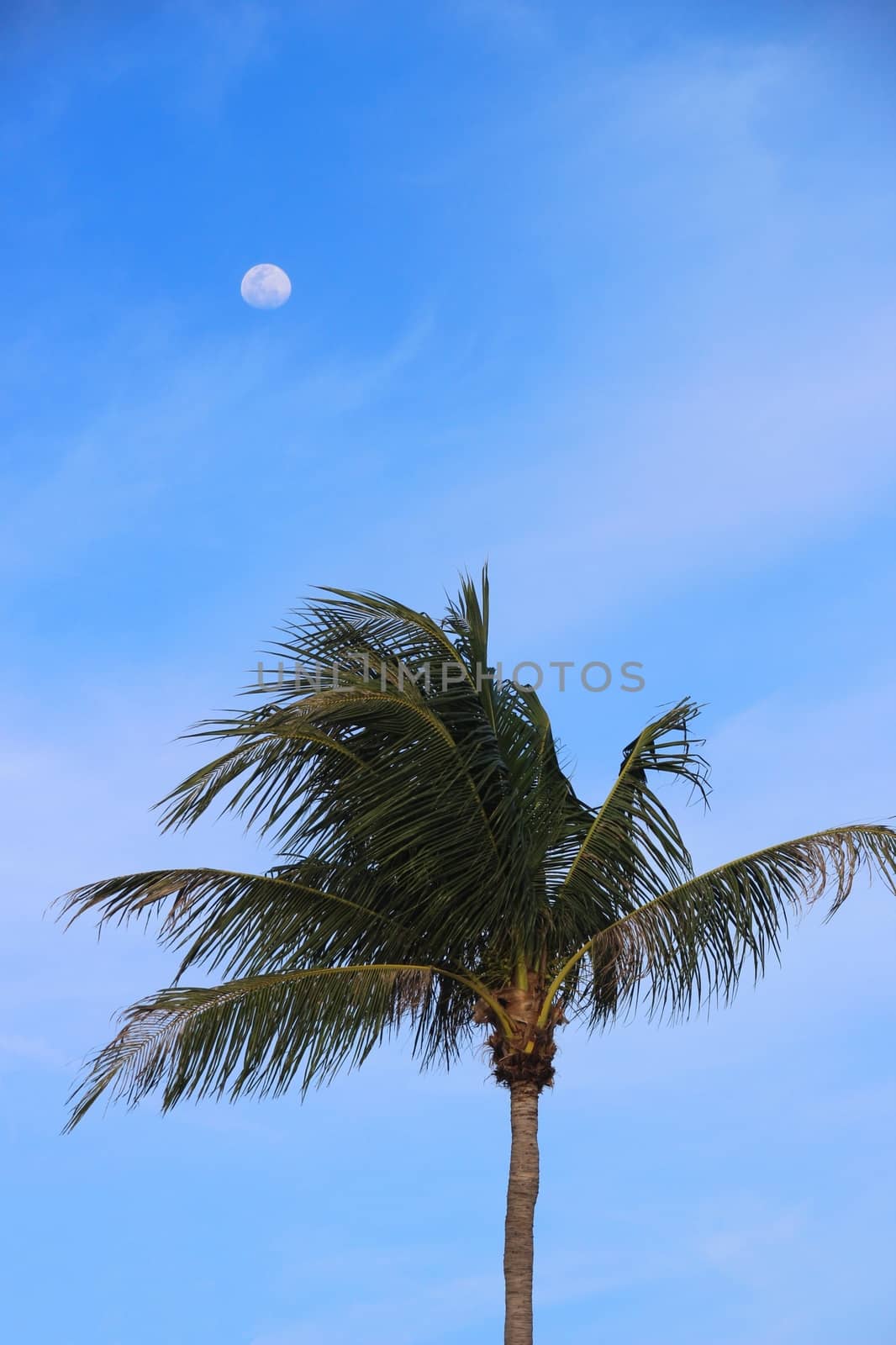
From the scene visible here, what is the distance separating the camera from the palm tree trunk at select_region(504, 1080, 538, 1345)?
30.0 ft

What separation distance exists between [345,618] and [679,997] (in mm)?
3532

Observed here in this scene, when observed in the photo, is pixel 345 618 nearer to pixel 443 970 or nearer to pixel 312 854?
pixel 312 854

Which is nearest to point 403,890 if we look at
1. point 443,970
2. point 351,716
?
point 443,970

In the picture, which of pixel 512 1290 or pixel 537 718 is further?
pixel 537 718

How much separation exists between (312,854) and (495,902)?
1442 millimetres

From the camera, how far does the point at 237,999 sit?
9227mm

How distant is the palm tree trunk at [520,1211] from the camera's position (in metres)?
9.14

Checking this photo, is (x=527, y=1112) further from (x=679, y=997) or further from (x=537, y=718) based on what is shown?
(x=537, y=718)

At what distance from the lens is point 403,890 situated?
9.99 metres

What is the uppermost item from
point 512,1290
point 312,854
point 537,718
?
point 537,718

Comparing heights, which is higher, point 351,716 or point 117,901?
point 351,716

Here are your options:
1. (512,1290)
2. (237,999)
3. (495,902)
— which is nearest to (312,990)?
(237,999)

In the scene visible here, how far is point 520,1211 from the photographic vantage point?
9.36 m

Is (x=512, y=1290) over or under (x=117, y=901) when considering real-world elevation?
under
